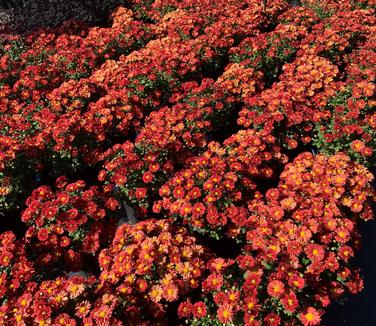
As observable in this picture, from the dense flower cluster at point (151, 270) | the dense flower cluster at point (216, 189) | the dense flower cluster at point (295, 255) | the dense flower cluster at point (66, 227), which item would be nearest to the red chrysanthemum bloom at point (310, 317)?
the dense flower cluster at point (295, 255)

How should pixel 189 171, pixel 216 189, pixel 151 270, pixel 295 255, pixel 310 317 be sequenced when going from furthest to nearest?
1. pixel 189 171
2. pixel 216 189
3. pixel 295 255
4. pixel 151 270
5. pixel 310 317

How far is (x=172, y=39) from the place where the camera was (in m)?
7.88

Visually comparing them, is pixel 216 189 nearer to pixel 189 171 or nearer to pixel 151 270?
pixel 189 171

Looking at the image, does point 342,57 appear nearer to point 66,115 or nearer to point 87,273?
point 66,115

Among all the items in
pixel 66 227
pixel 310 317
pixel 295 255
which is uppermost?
pixel 66 227

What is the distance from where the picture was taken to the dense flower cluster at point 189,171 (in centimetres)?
323

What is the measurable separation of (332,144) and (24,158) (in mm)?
4499

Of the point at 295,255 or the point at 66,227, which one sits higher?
the point at 66,227

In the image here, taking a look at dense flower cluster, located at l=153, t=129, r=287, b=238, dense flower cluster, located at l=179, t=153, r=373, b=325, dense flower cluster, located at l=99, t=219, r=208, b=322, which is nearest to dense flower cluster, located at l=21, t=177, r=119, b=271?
dense flower cluster, located at l=99, t=219, r=208, b=322

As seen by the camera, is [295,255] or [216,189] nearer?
[295,255]

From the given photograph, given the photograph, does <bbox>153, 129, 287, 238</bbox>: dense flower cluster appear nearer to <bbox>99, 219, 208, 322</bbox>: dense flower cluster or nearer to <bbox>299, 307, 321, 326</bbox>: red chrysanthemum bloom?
<bbox>99, 219, 208, 322</bbox>: dense flower cluster

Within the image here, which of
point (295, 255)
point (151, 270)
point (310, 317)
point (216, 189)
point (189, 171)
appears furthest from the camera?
point (189, 171)

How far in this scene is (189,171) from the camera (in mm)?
4277

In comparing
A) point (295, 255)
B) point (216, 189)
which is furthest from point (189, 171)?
point (295, 255)
